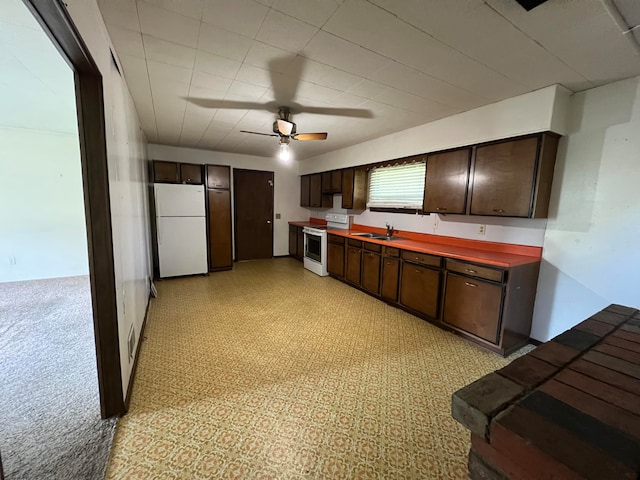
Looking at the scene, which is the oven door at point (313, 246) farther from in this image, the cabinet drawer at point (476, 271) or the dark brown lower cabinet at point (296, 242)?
the cabinet drawer at point (476, 271)

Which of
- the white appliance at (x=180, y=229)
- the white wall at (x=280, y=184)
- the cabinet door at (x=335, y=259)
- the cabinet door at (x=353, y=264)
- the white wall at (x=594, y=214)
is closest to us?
the white wall at (x=594, y=214)

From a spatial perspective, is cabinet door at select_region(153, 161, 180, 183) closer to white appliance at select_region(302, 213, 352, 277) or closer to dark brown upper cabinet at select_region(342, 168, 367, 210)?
white appliance at select_region(302, 213, 352, 277)

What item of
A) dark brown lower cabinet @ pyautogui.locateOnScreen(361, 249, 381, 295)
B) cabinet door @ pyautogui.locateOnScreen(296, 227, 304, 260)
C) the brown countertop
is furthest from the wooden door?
the brown countertop

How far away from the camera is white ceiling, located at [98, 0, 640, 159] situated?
1495 mm

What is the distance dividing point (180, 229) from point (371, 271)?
330 centimetres

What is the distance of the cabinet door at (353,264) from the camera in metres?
4.15

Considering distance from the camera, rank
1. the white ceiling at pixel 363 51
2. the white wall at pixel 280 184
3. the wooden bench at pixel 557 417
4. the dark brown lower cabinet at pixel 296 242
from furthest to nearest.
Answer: the dark brown lower cabinet at pixel 296 242
the white wall at pixel 280 184
the white ceiling at pixel 363 51
the wooden bench at pixel 557 417

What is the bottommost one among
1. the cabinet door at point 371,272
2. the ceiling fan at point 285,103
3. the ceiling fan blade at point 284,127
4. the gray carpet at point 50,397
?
the gray carpet at point 50,397

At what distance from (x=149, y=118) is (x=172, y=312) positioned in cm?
255

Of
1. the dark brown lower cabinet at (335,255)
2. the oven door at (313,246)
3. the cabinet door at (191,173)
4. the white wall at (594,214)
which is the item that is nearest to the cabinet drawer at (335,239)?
the dark brown lower cabinet at (335,255)

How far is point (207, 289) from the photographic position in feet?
13.6

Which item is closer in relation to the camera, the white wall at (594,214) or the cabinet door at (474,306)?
the white wall at (594,214)

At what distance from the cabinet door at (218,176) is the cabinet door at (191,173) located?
0.15 metres

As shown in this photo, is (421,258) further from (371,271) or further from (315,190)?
(315,190)
